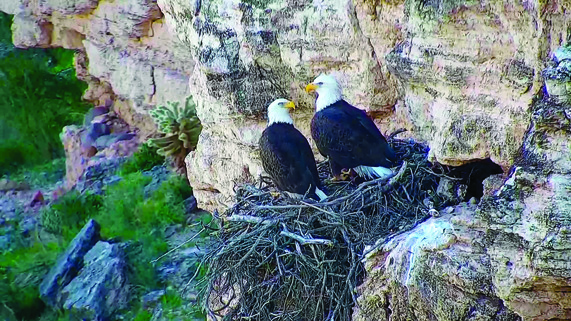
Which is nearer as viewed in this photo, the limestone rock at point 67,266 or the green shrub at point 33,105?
the limestone rock at point 67,266

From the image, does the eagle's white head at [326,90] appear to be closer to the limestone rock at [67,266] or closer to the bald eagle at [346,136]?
the bald eagle at [346,136]

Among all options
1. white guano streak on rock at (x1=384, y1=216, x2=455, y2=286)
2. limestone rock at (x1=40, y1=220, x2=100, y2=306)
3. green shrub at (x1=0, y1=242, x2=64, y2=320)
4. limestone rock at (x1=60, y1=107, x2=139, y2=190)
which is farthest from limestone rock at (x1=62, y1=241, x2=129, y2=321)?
white guano streak on rock at (x1=384, y1=216, x2=455, y2=286)

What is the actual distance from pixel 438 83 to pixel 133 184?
6.86 m

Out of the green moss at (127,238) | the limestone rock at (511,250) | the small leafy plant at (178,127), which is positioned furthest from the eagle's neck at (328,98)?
the small leafy plant at (178,127)

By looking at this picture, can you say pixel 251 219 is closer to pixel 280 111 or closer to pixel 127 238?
pixel 280 111

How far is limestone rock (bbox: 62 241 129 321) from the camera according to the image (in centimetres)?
876

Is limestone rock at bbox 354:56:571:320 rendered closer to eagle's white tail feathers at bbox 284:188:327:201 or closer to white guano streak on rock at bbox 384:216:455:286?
white guano streak on rock at bbox 384:216:455:286

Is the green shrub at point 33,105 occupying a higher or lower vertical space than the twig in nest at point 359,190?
lower

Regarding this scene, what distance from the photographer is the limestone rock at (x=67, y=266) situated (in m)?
9.58

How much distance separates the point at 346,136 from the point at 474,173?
0.89 metres

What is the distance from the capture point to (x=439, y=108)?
13.7 ft

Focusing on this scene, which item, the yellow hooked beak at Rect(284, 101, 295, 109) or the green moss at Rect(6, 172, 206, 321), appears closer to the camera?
the yellow hooked beak at Rect(284, 101, 295, 109)

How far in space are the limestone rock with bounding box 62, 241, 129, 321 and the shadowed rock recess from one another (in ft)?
7.60

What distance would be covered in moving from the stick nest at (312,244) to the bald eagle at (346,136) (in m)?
0.16
